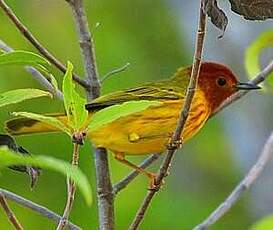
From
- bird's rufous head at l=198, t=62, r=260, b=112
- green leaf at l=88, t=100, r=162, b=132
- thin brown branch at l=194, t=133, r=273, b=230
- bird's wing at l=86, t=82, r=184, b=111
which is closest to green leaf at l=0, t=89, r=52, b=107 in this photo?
green leaf at l=88, t=100, r=162, b=132

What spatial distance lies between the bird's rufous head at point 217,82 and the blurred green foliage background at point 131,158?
2.17 ft

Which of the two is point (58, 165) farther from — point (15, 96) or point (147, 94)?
point (147, 94)

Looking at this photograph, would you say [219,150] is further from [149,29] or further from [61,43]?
[61,43]

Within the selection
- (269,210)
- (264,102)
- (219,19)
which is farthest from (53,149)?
(219,19)

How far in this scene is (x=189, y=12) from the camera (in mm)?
4914

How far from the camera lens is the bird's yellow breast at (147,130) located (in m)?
2.51

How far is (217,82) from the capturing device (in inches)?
121

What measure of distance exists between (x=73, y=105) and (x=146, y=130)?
48.3 inches

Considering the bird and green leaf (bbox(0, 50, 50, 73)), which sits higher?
the bird

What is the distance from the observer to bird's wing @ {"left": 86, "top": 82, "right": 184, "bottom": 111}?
2365 millimetres

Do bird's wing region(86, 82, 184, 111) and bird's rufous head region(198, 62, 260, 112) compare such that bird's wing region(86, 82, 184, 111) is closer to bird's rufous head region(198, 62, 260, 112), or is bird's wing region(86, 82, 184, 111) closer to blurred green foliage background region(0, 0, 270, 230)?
→ bird's rufous head region(198, 62, 260, 112)

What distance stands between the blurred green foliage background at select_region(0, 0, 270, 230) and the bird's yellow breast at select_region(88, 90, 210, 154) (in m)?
0.68

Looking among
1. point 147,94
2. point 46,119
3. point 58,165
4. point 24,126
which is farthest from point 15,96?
point 147,94

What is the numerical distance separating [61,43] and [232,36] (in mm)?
979
